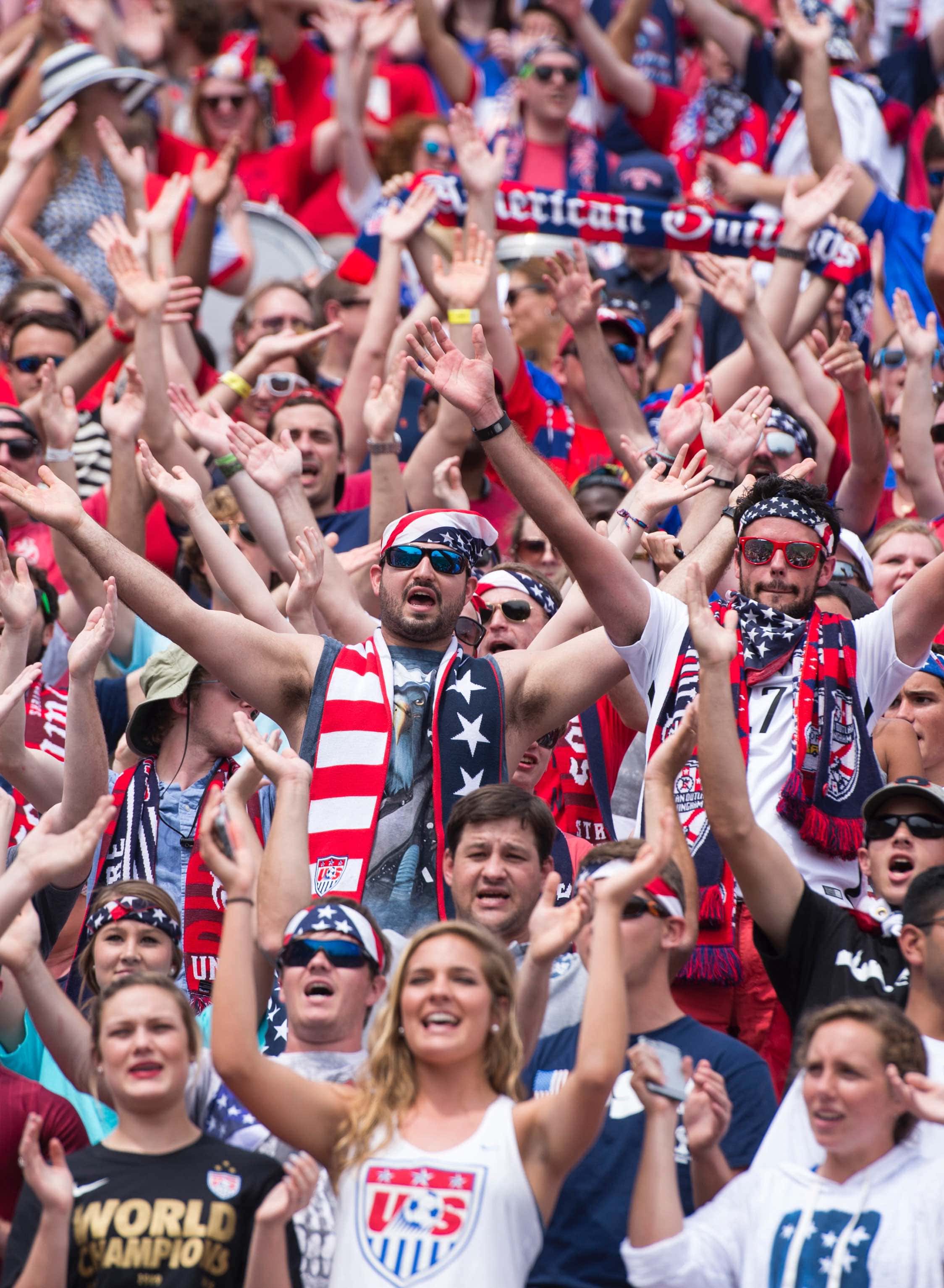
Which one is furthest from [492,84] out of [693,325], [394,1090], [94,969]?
[394,1090]

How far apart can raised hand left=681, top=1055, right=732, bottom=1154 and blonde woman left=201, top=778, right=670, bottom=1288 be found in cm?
21

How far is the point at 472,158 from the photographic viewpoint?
862 centimetres

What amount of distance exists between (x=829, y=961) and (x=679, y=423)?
2.32 m

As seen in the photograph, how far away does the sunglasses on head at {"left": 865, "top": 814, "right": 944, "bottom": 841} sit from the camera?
5.16m

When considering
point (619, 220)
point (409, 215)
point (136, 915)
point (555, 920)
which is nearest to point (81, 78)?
point (409, 215)

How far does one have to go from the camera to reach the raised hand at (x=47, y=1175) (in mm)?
4273

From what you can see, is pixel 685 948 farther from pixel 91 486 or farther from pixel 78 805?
pixel 91 486

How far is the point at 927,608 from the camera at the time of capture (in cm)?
556

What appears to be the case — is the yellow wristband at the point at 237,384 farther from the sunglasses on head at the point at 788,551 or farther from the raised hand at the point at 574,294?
the sunglasses on head at the point at 788,551

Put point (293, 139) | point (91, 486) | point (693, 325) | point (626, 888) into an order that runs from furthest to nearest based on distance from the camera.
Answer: point (293, 139) → point (693, 325) → point (91, 486) → point (626, 888)

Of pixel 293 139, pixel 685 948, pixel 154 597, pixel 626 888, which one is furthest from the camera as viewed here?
pixel 293 139

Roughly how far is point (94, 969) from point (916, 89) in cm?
816

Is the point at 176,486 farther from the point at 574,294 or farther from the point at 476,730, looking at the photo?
the point at 574,294

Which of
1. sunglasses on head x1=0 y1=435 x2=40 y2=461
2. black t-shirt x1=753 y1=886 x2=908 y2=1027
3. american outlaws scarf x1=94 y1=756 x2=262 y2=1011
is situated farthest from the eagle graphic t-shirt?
sunglasses on head x1=0 y1=435 x2=40 y2=461
